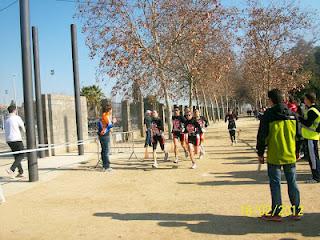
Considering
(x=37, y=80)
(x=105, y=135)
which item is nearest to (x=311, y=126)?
(x=105, y=135)

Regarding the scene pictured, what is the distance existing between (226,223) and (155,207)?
5.07ft

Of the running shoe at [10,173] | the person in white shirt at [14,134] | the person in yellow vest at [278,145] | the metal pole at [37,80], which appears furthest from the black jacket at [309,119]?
the metal pole at [37,80]

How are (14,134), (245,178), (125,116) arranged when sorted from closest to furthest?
(245,178) → (14,134) → (125,116)

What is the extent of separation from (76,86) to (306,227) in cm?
1200

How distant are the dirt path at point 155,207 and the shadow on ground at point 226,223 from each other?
1 cm

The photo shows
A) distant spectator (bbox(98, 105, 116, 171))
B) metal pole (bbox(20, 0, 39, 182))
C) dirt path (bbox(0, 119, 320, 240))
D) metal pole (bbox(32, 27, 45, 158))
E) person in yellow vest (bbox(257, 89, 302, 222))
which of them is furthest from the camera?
metal pole (bbox(32, 27, 45, 158))

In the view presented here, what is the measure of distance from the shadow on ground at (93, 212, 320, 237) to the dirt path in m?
0.01

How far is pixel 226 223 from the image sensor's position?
5.68 meters

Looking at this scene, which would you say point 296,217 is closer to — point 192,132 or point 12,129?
point 192,132

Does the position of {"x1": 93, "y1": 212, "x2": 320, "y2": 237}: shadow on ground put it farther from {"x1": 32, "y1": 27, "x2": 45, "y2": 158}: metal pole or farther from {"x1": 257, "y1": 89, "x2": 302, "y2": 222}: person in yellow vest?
{"x1": 32, "y1": 27, "x2": 45, "y2": 158}: metal pole

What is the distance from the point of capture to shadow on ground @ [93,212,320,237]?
5.23 metres

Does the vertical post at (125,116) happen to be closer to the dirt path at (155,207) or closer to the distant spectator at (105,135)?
the distant spectator at (105,135)

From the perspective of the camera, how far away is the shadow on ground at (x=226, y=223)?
523cm

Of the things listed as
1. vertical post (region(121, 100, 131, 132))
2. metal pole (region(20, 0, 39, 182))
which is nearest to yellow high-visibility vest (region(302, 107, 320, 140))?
metal pole (region(20, 0, 39, 182))
